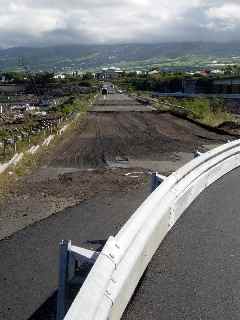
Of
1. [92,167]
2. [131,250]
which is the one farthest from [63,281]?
[92,167]

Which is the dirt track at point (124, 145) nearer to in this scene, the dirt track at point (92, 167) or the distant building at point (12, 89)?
the dirt track at point (92, 167)

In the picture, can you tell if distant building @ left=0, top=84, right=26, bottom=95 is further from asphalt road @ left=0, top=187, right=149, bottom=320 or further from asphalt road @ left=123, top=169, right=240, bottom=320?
asphalt road @ left=123, top=169, right=240, bottom=320

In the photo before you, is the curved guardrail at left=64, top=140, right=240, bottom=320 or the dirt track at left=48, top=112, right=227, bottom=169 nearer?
the curved guardrail at left=64, top=140, right=240, bottom=320

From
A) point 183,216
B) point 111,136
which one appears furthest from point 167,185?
point 111,136

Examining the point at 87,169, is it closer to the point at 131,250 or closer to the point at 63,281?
the point at 131,250

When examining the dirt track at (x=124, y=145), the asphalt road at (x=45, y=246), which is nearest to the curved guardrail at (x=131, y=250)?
the asphalt road at (x=45, y=246)

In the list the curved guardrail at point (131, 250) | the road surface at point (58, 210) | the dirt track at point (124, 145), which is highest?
the curved guardrail at point (131, 250)

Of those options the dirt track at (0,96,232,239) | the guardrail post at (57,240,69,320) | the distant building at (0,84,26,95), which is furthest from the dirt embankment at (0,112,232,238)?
the distant building at (0,84,26,95)
